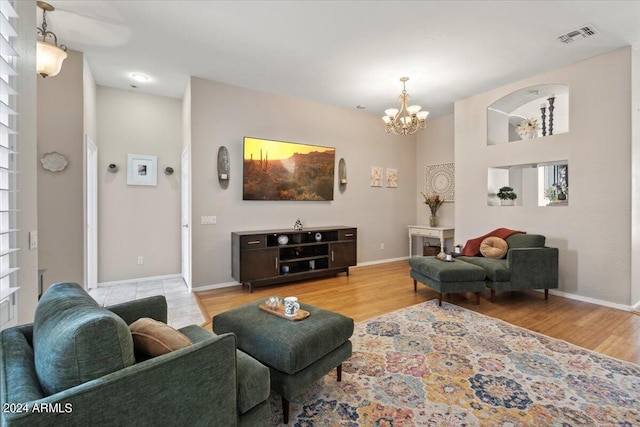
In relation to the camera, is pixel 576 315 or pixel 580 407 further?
pixel 576 315

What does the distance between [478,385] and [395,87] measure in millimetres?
4060

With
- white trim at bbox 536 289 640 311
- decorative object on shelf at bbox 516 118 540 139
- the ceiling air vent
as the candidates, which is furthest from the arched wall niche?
white trim at bbox 536 289 640 311

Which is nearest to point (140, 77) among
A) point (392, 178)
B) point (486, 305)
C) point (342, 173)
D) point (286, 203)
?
point (286, 203)

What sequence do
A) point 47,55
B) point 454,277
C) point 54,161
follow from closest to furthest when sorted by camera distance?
point 47,55
point 54,161
point 454,277

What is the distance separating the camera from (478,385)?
2086mm

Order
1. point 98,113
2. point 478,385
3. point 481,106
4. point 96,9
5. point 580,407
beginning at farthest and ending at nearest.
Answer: point 481,106
point 98,113
point 96,9
point 478,385
point 580,407

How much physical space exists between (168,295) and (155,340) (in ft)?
10.8

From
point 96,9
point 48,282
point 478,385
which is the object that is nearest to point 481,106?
point 478,385

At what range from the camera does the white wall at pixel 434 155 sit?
6.11 metres

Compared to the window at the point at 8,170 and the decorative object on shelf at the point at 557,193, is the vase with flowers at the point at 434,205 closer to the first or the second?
the decorative object on shelf at the point at 557,193

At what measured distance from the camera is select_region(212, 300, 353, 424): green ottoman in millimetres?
1697

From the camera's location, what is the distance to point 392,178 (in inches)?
253

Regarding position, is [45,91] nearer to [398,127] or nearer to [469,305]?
[398,127]

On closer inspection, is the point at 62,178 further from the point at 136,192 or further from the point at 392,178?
the point at 392,178
